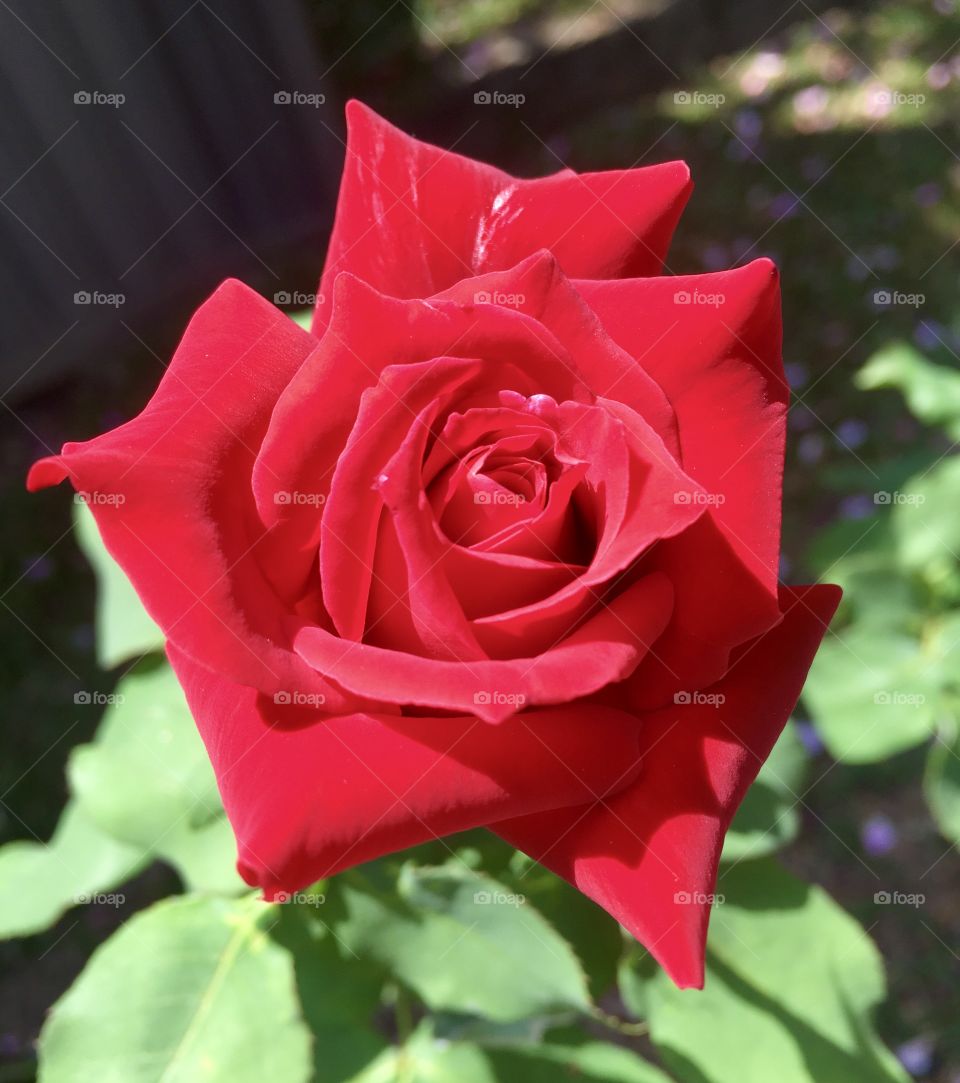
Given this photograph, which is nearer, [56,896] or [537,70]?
[56,896]

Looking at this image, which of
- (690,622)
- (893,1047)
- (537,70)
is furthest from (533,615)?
(537,70)

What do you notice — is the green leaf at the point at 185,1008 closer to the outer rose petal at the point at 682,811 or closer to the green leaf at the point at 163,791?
the green leaf at the point at 163,791

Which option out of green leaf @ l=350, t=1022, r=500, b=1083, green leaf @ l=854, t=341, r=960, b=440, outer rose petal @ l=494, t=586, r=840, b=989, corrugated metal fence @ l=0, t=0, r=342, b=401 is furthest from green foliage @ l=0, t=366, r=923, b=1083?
corrugated metal fence @ l=0, t=0, r=342, b=401

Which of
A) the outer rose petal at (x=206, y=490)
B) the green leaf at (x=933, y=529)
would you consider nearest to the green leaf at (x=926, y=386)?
the green leaf at (x=933, y=529)

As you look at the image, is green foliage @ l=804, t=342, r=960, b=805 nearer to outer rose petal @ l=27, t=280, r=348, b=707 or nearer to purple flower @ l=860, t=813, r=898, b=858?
purple flower @ l=860, t=813, r=898, b=858

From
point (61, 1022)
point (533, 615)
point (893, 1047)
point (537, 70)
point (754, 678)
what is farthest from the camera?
point (537, 70)

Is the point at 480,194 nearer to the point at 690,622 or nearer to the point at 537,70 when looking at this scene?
the point at 690,622
